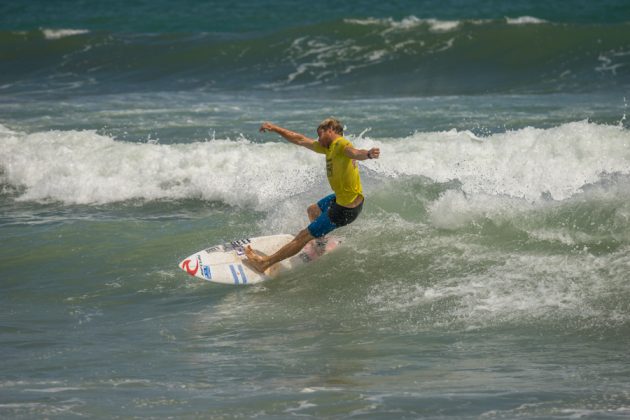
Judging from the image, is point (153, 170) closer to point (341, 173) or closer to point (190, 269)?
point (190, 269)

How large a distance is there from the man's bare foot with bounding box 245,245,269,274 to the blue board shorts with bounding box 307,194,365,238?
64cm

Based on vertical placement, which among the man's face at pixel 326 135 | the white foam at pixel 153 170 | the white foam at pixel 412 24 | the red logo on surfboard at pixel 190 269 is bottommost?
the red logo on surfboard at pixel 190 269

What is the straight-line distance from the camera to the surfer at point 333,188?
9.45 m

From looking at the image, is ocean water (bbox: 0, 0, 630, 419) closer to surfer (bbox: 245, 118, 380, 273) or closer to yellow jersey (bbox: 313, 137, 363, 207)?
surfer (bbox: 245, 118, 380, 273)

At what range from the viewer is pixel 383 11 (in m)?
34.3

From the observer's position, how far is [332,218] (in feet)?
31.6

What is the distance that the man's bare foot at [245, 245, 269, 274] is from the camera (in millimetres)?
10023

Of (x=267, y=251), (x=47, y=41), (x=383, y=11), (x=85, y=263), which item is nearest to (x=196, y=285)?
(x=267, y=251)

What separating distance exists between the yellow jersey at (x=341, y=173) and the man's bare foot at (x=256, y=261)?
105 cm

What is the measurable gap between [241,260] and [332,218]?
3.73 ft

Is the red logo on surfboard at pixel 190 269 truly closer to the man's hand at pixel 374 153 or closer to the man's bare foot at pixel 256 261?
the man's bare foot at pixel 256 261

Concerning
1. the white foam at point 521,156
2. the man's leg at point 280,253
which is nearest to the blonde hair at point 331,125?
the man's leg at point 280,253

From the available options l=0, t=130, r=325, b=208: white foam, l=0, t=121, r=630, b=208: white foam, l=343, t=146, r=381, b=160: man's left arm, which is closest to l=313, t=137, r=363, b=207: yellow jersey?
l=343, t=146, r=381, b=160: man's left arm

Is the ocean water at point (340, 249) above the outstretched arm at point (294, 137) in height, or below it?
below
